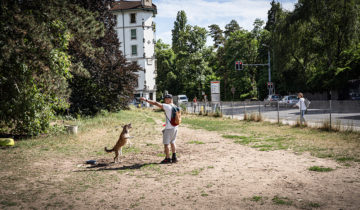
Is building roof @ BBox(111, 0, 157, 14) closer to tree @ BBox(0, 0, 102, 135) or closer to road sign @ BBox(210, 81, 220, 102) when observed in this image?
road sign @ BBox(210, 81, 220, 102)

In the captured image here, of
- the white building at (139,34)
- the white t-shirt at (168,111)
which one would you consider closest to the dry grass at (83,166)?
the white t-shirt at (168,111)

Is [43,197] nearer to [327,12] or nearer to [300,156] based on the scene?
[300,156]

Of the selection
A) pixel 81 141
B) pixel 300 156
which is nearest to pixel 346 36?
pixel 300 156

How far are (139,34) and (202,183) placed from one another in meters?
55.9

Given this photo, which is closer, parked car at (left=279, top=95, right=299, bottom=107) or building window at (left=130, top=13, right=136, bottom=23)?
parked car at (left=279, top=95, right=299, bottom=107)

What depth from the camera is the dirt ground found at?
→ 15.2ft

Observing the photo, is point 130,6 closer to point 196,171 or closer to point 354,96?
point 354,96

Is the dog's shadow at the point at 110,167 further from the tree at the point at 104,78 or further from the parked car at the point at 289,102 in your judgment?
the parked car at the point at 289,102

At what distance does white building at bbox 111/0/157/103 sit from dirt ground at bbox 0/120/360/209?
50661 mm

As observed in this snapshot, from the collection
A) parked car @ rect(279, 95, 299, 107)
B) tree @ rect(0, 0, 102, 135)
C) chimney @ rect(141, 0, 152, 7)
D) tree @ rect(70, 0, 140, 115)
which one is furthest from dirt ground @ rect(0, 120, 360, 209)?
chimney @ rect(141, 0, 152, 7)

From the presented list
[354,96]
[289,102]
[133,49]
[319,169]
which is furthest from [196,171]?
[133,49]

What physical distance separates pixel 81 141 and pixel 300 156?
8373 millimetres

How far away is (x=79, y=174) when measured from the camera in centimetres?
675

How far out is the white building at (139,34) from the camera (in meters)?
58.1
